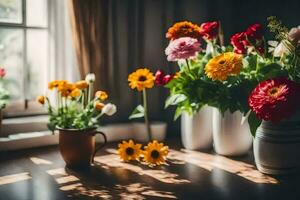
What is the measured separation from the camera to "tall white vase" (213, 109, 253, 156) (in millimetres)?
1566

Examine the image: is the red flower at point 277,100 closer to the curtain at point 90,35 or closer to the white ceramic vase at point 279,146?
the white ceramic vase at point 279,146

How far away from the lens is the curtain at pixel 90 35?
6.00 ft

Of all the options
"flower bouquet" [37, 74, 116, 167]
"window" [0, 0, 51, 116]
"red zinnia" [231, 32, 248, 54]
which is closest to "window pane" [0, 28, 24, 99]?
"window" [0, 0, 51, 116]

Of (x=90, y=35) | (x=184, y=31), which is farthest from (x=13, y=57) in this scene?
(x=184, y=31)

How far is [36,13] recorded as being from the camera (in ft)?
6.37

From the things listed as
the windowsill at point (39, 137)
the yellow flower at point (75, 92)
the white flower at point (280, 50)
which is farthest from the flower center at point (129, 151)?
the white flower at point (280, 50)

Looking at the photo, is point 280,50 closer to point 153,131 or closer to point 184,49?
point 184,49

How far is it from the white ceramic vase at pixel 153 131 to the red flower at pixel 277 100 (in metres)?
0.72

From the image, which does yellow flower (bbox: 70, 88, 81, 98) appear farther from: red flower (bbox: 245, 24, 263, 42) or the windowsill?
red flower (bbox: 245, 24, 263, 42)

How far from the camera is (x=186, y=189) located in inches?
49.5

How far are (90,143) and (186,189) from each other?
38 centimetres

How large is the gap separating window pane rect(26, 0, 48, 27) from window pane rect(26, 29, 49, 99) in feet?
0.12

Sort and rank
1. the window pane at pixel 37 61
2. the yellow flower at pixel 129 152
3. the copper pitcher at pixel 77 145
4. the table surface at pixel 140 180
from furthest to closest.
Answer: the window pane at pixel 37 61
the yellow flower at pixel 129 152
the copper pitcher at pixel 77 145
the table surface at pixel 140 180

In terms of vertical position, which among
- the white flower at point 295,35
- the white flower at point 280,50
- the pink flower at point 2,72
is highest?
the white flower at point 295,35
